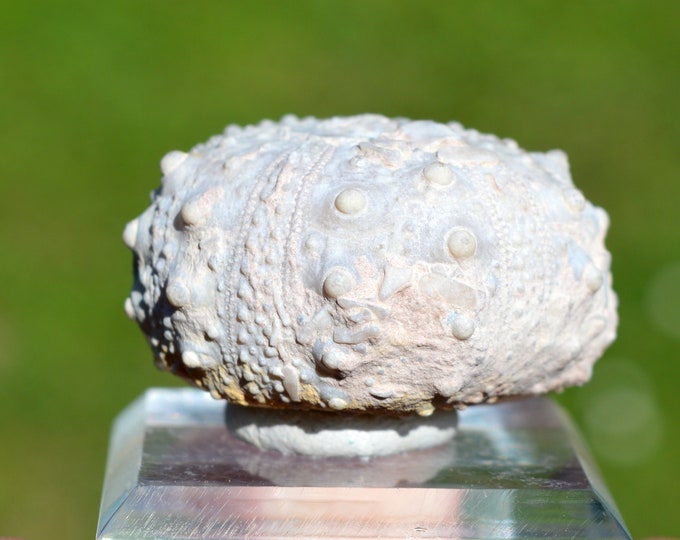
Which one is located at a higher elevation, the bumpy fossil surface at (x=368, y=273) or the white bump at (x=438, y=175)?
the white bump at (x=438, y=175)

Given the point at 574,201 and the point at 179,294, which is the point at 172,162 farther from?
the point at 574,201

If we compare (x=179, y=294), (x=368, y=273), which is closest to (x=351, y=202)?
(x=368, y=273)

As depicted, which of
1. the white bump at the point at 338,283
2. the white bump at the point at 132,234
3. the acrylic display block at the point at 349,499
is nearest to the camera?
the white bump at the point at 338,283

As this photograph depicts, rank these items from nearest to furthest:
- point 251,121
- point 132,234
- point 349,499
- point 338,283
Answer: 1. point 338,283
2. point 349,499
3. point 132,234
4. point 251,121

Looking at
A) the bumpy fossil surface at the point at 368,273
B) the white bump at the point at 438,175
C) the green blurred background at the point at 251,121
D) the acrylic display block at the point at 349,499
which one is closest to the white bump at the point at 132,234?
the bumpy fossil surface at the point at 368,273

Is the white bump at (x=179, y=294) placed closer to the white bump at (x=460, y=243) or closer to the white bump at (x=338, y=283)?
the white bump at (x=338, y=283)

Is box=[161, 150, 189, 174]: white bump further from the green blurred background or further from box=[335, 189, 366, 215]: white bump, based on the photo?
the green blurred background
